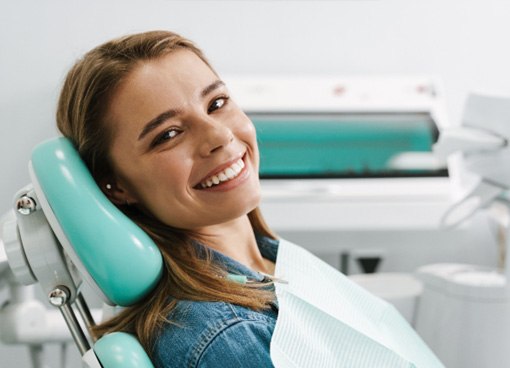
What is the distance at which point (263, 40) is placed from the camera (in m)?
2.43

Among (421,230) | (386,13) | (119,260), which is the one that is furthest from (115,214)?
(386,13)

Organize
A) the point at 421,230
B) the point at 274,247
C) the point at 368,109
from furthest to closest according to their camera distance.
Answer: the point at 368,109
the point at 421,230
the point at 274,247

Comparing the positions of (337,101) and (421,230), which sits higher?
(337,101)

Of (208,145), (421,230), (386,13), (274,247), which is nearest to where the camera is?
(208,145)

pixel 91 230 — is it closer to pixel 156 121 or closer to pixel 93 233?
pixel 93 233

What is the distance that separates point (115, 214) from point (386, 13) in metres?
1.93

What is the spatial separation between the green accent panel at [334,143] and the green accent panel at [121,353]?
1435 mm

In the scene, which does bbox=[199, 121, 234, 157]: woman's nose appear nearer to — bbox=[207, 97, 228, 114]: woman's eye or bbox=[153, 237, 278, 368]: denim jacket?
bbox=[207, 97, 228, 114]: woman's eye

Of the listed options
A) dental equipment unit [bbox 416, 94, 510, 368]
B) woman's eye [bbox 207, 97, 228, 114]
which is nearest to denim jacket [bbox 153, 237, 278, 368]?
woman's eye [bbox 207, 97, 228, 114]

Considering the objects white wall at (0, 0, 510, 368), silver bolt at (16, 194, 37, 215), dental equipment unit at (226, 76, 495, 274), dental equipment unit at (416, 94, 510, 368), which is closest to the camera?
silver bolt at (16, 194, 37, 215)

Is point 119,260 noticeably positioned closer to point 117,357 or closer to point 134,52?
point 117,357

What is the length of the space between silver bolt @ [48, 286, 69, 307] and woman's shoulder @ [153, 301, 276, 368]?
167 millimetres

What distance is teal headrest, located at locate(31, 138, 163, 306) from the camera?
0.73 meters

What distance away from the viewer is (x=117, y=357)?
69 centimetres
